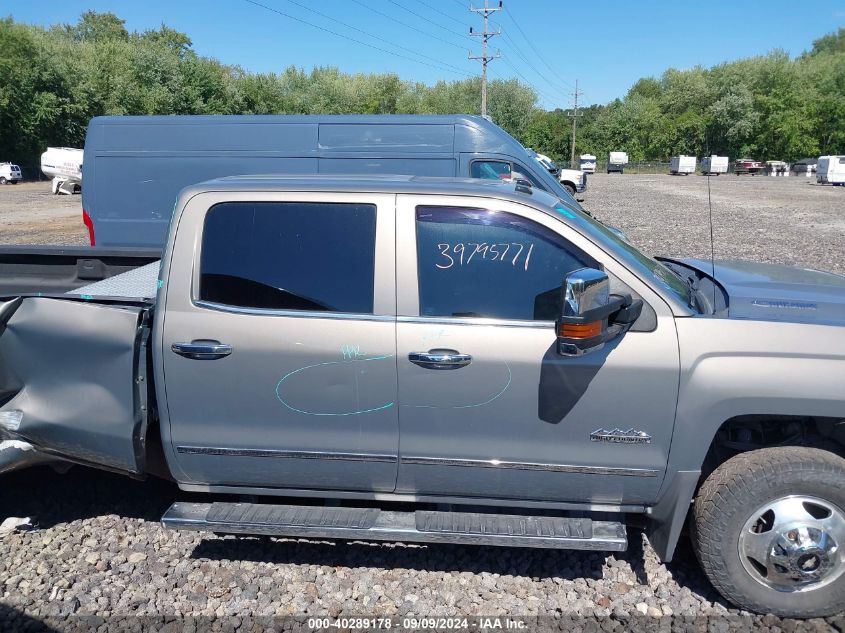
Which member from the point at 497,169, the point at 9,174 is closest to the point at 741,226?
the point at 497,169

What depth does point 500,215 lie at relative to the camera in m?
3.21

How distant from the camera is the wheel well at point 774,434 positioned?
129 inches

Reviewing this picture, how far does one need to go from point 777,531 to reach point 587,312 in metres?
1.34

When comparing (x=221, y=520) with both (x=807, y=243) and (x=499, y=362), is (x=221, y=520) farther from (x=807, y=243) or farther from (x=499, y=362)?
(x=807, y=243)

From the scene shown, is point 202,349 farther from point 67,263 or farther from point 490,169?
point 490,169

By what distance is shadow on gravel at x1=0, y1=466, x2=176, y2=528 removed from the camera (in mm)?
4102

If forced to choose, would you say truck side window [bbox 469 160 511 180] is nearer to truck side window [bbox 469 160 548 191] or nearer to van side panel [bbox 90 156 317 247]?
truck side window [bbox 469 160 548 191]

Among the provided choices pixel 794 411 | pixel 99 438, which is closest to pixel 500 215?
pixel 794 411

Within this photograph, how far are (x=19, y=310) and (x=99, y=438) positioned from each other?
2.44ft

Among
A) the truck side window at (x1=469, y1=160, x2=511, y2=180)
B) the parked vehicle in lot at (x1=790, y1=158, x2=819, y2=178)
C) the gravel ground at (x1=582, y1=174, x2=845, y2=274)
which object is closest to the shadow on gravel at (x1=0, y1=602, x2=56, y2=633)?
the truck side window at (x1=469, y1=160, x2=511, y2=180)

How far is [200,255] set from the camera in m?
3.30

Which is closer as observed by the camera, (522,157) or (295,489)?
(295,489)

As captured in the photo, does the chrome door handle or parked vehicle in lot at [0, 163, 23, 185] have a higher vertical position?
parked vehicle in lot at [0, 163, 23, 185]

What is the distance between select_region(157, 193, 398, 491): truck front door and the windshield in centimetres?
91
